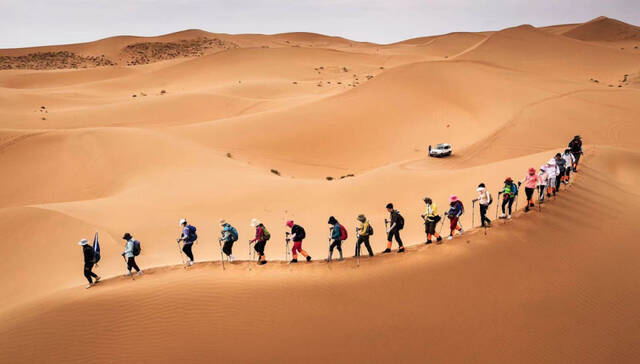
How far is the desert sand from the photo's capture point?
26.7ft

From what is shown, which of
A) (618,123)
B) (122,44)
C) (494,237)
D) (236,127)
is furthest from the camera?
(122,44)

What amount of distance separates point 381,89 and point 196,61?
47585mm

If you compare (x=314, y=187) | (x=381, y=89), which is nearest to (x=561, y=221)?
(x=314, y=187)

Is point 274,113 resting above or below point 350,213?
above

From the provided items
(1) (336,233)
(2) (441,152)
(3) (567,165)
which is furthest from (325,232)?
(2) (441,152)

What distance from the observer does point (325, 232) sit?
15.0 m

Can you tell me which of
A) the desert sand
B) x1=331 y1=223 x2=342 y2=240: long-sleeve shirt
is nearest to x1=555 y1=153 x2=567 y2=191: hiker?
the desert sand

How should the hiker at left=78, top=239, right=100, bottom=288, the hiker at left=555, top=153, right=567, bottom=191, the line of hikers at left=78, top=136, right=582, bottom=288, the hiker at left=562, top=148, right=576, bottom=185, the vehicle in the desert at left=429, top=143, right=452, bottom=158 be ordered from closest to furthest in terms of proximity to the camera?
the hiker at left=78, top=239, right=100, bottom=288, the line of hikers at left=78, top=136, right=582, bottom=288, the hiker at left=555, top=153, right=567, bottom=191, the hiker at left=562, top=148, right=576, bottom=185, the vehicle in the desert at left=429, top=143, right=452, bottom=158

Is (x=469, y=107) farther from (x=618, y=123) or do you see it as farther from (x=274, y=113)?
(x=274, y=113)

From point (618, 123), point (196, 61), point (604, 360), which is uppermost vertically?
point (196, 61)

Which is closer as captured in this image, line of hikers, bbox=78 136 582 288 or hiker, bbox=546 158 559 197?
line of hikers, bbox=78 136 582 288

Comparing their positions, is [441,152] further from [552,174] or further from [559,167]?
[552,174]

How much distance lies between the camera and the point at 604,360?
781 cm

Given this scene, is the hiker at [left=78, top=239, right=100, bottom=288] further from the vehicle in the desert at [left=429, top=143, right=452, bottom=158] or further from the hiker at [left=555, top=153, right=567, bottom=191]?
the vehicle in the desert at [left=429, top=143, right=452, bottom=158]
